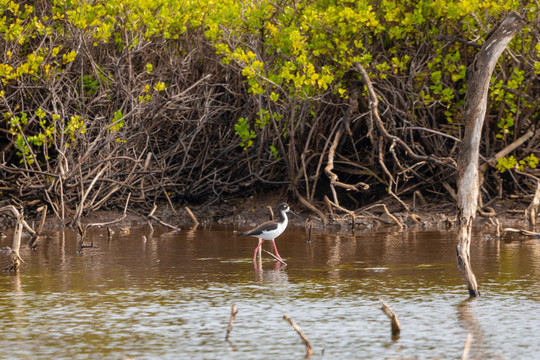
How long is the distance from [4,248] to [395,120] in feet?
31.2

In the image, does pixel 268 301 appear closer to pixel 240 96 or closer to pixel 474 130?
pixel 474 130

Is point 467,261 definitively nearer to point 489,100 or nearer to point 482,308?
point 482,308

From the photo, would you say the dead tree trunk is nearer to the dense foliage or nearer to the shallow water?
the shallow water

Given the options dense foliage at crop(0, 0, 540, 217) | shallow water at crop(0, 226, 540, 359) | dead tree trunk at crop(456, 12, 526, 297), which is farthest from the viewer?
dense foliage at crop(0, 0, 540, 217)

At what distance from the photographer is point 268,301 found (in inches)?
406

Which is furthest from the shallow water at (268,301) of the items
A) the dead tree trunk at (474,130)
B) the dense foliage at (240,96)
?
the dense foliage at (240,96)

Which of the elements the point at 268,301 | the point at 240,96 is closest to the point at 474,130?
the point at 268,301

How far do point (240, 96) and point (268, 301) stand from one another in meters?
12.3

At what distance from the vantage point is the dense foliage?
18.4 m

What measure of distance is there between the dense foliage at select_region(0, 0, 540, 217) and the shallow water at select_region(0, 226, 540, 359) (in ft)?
12.9

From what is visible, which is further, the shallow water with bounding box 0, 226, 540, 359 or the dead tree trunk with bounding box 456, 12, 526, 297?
the dead tree trunk with bounding box 456, 12, 526, 297

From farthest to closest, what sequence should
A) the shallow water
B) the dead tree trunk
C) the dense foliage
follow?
1. the dense foliage
2. the dead tree trunk
3. the shallow water

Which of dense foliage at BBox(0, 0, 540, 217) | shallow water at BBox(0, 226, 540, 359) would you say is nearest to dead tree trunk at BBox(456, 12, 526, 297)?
shallow water at BBox(0, 226, 540, 359)

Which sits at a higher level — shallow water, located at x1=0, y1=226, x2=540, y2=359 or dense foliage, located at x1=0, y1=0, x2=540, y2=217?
A: dense foliage, located at x1=0, y1=0, x2=540, y2=217
